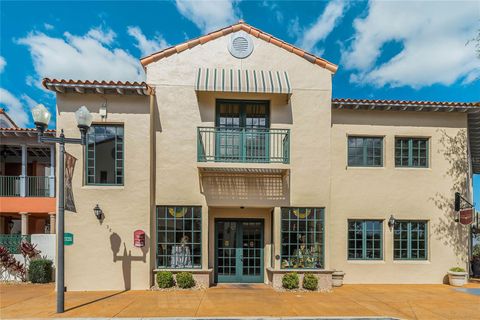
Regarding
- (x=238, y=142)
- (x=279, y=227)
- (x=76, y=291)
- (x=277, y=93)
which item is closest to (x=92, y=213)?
(x=76, y=291)

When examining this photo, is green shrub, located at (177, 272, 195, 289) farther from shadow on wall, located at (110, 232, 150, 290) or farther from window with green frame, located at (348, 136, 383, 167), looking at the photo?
window with green frame, located at (348, 136, 383, 167)

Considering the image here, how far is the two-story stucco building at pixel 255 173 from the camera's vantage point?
37.0 ft

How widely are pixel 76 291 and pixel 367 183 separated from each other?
11.4m

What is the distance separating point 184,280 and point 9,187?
38.7 ft

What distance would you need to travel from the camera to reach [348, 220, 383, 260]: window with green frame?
500 inches

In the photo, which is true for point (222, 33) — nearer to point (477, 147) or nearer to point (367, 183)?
point (367, 183)

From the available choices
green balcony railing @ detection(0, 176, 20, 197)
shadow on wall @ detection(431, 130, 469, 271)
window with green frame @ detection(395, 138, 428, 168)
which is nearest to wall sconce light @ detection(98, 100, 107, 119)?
green balcony railing @ detection(0, 176, 20, 197)

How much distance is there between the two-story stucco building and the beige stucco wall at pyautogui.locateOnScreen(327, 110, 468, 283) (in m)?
0.04

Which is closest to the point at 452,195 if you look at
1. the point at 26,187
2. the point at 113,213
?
the point at 113,213

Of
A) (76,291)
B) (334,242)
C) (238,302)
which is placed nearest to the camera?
(238,302)

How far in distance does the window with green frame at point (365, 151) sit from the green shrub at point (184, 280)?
24.9 feet

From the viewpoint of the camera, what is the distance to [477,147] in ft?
50.1

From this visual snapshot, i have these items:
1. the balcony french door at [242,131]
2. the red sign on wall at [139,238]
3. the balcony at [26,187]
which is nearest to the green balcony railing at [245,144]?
the balcony french door at [242,131]

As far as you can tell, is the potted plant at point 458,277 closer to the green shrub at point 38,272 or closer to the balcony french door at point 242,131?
the balcony french door at point 242,131
